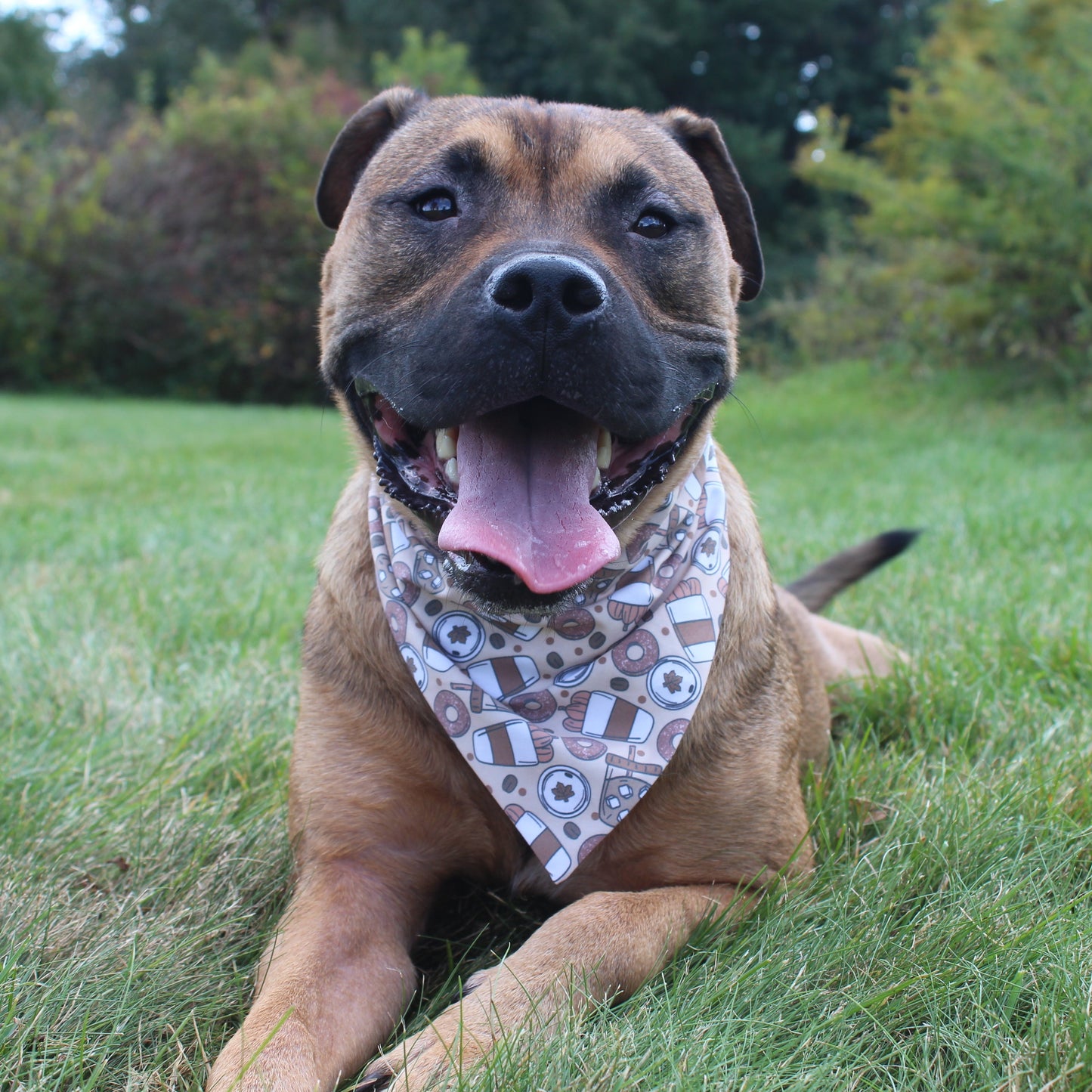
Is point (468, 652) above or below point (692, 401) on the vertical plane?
below

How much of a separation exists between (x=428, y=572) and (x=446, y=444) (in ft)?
0.96

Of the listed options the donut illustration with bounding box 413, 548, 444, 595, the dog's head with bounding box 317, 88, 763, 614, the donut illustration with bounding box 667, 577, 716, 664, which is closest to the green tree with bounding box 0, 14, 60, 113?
the dog's head with bounding box 317, 88, 763, 614

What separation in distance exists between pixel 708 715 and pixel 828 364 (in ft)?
54.4

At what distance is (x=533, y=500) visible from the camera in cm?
233

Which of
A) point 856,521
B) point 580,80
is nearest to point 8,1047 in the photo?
point 856,521

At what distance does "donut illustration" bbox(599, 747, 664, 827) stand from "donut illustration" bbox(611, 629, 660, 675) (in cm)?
21

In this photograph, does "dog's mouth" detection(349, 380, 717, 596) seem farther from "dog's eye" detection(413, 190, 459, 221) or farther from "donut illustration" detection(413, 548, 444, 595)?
"dog's eye" detection(413, 190, 459, 221)

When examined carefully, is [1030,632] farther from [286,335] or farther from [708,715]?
[286,335]

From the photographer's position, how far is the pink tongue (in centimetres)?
223

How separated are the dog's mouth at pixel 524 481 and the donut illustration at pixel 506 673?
264 mm

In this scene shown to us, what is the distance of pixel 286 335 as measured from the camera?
74.4ft

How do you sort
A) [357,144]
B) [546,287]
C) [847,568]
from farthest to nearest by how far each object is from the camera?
1. [847,568]
2. [357,144]
3. [546,287]

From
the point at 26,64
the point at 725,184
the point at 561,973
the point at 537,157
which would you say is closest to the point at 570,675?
the point at 561,973

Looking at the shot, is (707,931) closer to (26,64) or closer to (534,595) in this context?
(534,595)
